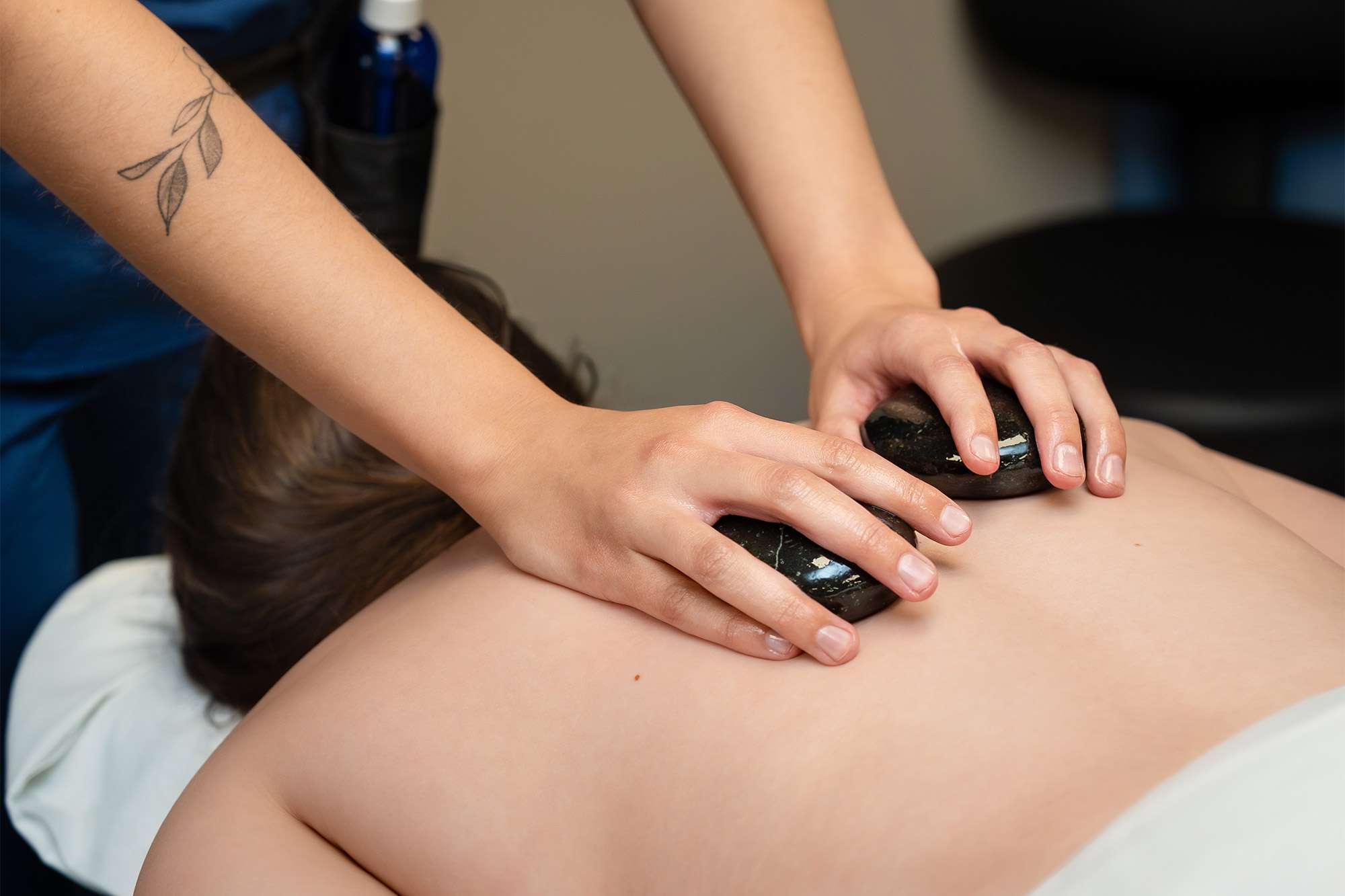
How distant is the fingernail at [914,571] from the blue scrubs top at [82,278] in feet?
2.64

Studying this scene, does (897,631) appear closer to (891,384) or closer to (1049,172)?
(891,384)

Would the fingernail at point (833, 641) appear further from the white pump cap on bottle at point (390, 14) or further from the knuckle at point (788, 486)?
the white pump cap on bottle at point (390, 14)

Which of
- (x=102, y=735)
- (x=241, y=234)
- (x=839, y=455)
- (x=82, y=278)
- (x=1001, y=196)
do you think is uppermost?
(x=241, y=234)

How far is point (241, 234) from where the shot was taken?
0.75 meters

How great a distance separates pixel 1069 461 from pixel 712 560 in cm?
25

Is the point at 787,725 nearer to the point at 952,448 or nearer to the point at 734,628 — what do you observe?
the point at 734,628

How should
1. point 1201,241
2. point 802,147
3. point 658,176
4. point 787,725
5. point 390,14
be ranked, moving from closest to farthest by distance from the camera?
point 787,725, point 802,147, point 390,14, point 1201,241, point 658,176

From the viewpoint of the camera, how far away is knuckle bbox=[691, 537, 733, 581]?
2.32ft

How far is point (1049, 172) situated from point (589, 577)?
2115 mm

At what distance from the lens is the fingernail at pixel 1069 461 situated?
776 mm

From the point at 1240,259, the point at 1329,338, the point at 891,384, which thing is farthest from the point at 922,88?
the point at 891,384

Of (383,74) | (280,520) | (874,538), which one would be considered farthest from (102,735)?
(874,538)

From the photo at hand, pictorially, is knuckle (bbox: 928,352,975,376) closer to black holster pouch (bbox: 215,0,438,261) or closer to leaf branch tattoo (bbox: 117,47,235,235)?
leaf branch tattoo (bbox: 117,47,235,235)

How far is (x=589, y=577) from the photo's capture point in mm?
766
